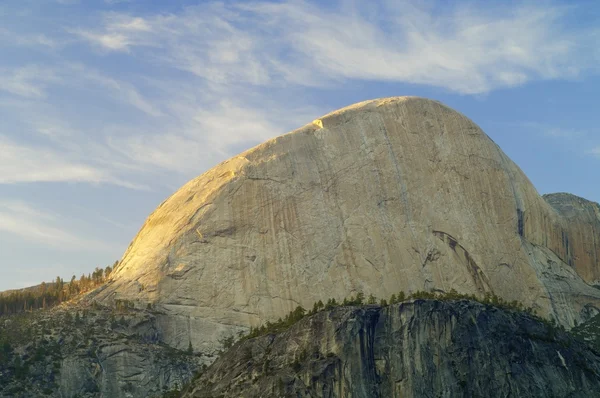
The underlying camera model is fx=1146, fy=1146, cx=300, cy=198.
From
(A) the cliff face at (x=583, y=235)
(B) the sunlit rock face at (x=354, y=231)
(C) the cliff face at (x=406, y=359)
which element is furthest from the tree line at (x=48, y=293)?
(A) the cliff face at (x=583, y=235)

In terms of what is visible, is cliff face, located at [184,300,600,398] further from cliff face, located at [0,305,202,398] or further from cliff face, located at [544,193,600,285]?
cliff face, located at [544,193,600,285]

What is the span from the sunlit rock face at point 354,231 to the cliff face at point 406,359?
673 inches

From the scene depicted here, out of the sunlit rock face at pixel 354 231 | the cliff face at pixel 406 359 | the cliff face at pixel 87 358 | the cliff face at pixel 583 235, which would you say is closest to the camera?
the cliff face at pixel 406 359

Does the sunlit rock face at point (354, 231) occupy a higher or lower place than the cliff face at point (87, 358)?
higher

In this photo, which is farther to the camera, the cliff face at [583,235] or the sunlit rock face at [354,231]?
the cliff face at [583,235]

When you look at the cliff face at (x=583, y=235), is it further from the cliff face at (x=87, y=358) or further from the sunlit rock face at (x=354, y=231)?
the cliff face at (x=87, y=358)

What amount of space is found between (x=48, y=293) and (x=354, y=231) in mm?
29452

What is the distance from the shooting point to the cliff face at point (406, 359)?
81.3 meters

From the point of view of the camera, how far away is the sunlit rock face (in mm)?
105188

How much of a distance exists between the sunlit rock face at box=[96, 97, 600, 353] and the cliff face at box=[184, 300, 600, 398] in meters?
17.1

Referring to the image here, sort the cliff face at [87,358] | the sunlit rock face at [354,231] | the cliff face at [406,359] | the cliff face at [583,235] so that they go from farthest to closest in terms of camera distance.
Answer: the cliff face at [583,235]
the sunlit rock face at [354,231]
the cliff face at [87,358]
the cliff face at [406,359]

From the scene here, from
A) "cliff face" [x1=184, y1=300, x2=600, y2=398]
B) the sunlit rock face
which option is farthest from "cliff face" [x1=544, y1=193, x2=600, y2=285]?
"cliff face" [x1=184, y1=300, x2=600, y2=398]

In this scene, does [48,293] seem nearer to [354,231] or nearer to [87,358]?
[87,358]

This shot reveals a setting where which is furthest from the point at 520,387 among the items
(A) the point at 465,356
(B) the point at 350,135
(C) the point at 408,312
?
(B) the point at 350,135
